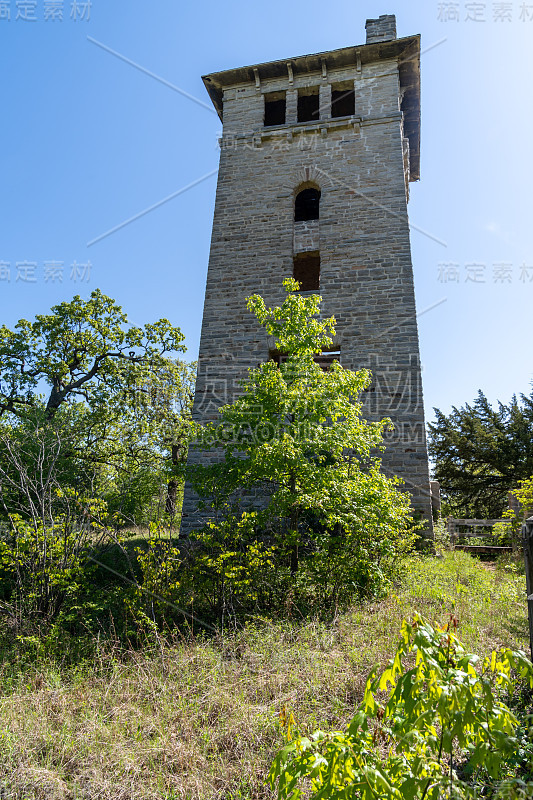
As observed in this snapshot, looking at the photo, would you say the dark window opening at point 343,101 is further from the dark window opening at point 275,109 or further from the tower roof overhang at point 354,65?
the dark window opening at point 275,109

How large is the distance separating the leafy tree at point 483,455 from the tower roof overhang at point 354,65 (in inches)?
475

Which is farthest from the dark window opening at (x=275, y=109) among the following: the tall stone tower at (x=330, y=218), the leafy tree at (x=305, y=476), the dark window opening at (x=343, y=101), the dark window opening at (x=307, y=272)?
the leafy tree at (x=305, y=476)

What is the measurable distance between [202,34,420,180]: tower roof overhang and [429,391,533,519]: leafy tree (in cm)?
1207

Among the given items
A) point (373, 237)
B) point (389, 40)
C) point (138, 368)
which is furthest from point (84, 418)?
point (389, 40)

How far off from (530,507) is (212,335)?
330 inches

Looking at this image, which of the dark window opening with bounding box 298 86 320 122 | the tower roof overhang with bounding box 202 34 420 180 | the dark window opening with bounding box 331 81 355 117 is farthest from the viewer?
the dark window opening with bounding box 298 86 320 122

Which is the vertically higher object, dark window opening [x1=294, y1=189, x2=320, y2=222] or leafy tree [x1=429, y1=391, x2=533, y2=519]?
dark window opening [x1=294, y1=189, x2=320, y2=222]

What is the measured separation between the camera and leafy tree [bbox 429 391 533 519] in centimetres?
1891

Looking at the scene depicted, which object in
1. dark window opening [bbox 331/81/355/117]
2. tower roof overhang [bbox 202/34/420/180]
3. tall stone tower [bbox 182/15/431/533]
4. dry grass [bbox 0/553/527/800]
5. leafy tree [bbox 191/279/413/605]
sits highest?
tower roof overhang [bbox 202/34/420/180]

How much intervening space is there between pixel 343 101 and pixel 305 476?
508 inches

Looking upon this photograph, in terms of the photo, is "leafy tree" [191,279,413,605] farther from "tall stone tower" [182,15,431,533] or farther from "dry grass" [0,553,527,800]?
"tall stone tower" [182,15,431,533]

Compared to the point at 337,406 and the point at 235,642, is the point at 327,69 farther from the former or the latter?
the point at 235,642

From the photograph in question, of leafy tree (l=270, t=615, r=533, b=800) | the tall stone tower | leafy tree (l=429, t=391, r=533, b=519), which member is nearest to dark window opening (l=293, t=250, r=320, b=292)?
the tall stone tower

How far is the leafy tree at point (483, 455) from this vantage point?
18906 millimetres
